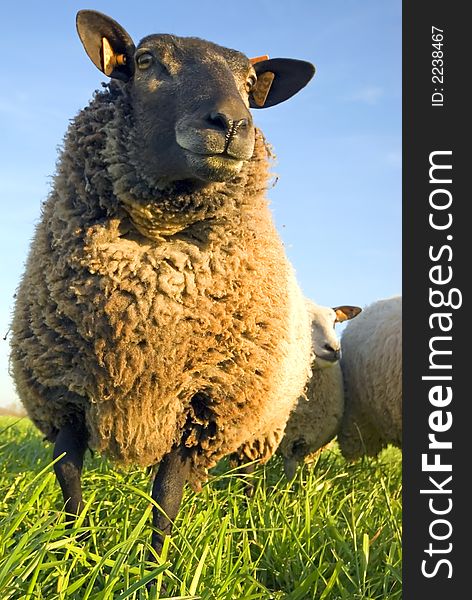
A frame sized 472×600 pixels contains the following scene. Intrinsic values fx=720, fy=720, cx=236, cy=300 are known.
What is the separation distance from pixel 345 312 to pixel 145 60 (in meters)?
4.15

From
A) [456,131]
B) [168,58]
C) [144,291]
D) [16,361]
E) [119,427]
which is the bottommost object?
[119,427]

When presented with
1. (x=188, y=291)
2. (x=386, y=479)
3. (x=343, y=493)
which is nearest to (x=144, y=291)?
(x=188, y=291)

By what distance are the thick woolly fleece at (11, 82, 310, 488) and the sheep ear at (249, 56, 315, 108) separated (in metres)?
0.58

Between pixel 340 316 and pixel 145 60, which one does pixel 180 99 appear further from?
pixel 340 316

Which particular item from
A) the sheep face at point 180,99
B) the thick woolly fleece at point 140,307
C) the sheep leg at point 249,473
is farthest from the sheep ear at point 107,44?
the sheep leg at point 249,473

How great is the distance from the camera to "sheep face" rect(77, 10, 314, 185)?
292cm

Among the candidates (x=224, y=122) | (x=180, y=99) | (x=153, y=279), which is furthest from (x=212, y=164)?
(x=153, y=279)

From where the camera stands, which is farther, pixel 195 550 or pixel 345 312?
pixel 345 312

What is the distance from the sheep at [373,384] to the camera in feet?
20.0

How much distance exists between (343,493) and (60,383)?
2327 millimetres

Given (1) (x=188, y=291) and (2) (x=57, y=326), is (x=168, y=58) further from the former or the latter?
(2) (x=57, y=326)

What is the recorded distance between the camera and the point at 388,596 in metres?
2.96

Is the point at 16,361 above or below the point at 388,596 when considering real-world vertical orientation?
above

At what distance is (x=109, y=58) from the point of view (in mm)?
3463
